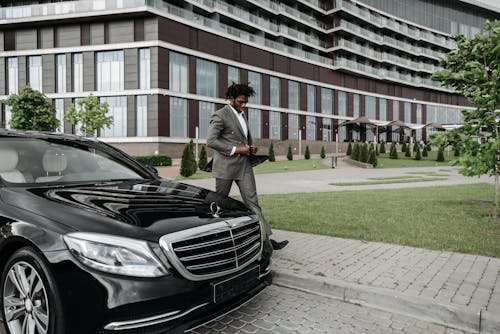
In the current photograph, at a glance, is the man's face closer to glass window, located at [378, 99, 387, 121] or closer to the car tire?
the car tire

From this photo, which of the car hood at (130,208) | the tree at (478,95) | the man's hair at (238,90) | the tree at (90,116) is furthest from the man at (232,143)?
the tree at (90,116)

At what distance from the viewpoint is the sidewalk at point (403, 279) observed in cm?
321

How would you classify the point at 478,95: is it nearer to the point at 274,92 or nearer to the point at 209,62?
the point at 209,62

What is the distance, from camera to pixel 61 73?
36.5m

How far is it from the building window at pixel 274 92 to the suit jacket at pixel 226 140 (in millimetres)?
41992

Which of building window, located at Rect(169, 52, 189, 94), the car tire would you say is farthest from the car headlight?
building window, located at Rect(169, 52, 189, 94)

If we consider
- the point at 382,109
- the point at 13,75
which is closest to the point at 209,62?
the point at 13,75

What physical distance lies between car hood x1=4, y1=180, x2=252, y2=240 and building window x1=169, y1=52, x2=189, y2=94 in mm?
33920

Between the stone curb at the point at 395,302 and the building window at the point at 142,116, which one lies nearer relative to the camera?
the stone curb at the point at 395,302

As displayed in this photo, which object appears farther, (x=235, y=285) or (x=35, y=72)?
(x=35, y=72)

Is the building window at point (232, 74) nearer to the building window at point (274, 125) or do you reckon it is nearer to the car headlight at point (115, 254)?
the building window at point (274, 125)

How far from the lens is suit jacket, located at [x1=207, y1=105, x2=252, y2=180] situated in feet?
15.0

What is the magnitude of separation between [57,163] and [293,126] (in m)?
46.2

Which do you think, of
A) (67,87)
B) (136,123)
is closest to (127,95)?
(136,123)
